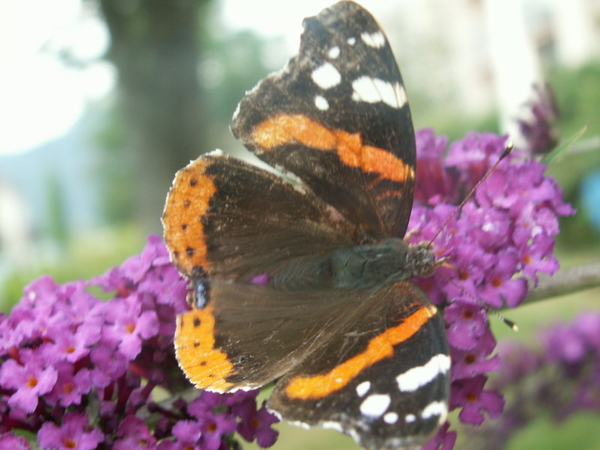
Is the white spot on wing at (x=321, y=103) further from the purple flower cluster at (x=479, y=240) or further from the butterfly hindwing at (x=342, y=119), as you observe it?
the purple flower cluster at (x=479, y=240)

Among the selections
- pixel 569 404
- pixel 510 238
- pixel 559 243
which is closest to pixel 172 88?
pixel 559 243

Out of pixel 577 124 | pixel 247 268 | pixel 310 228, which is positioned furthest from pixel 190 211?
pixel 577 124

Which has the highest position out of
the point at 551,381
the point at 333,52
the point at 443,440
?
the point at 333,52

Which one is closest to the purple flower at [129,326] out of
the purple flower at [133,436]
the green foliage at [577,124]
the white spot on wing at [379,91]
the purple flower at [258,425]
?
the purple flower at [133,436]

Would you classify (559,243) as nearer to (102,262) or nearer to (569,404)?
(569,404)

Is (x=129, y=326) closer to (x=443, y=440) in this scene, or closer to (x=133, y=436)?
(x=133, y=436)

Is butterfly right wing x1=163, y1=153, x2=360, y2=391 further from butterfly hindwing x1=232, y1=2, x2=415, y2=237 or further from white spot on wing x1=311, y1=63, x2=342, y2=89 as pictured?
white spot on wing x1=311, y1=63, x2=342, y2=89

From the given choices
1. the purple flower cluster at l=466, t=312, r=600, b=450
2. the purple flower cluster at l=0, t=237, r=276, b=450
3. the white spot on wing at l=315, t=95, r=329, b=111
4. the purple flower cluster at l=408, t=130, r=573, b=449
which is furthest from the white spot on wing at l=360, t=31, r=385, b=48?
the purple flower cluster at l=466, t=312, r=600, b=450
